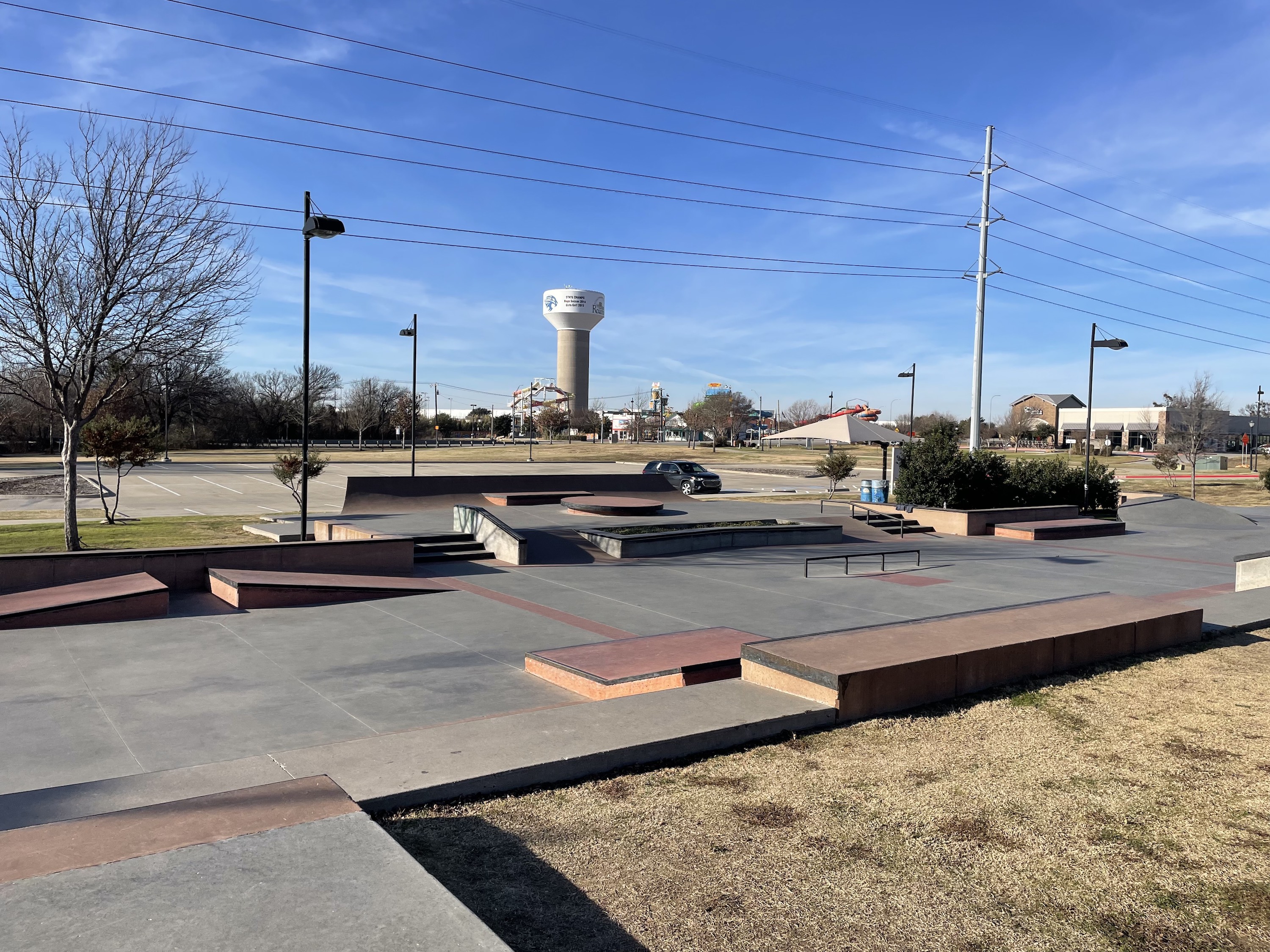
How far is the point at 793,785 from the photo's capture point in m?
5.67

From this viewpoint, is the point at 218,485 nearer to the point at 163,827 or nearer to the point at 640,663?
the point at 640,663

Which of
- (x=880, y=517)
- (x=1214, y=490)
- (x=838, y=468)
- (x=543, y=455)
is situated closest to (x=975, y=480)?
(x=880, y=517)

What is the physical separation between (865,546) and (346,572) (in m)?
12.2

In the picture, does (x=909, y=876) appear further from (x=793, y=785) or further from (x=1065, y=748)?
(x=1065, y=748)

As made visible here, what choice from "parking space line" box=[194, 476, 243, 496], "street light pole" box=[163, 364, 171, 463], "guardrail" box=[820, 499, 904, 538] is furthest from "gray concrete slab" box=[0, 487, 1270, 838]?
"street light pole" box=[163, 364, 171, 463]

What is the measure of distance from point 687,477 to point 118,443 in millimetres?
21554

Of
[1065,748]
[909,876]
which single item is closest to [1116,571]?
[1065,748]

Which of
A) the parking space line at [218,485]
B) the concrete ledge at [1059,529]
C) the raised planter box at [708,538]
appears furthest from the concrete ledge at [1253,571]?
the parking space line at [218,485]

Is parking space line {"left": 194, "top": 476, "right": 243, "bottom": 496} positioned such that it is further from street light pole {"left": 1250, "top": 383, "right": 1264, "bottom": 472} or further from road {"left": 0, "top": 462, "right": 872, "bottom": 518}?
street light pole {"left": 1250, "top": 383, "right": 1264, "bottom": 472}

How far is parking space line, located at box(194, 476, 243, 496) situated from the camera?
37594 mm

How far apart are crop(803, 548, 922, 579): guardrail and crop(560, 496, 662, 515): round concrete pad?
7418 mm

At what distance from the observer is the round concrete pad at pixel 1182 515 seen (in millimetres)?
28391

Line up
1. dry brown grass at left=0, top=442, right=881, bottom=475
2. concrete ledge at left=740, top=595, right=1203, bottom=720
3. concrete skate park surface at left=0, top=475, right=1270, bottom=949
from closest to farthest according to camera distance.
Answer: concrete skate park surface at left=0, top=475, right=1270, bottom=949, concrete ledge at left=740, top=595, right=1203, bottom=720, dry brown grass at left=0, top=442, right=881, bottom=475

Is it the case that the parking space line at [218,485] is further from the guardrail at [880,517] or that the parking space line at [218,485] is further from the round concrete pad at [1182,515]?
the round concrete pad at [1182,515]
